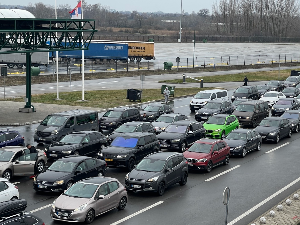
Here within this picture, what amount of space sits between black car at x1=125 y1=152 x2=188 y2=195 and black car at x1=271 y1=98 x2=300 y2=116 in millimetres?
21928

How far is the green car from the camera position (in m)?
36.7

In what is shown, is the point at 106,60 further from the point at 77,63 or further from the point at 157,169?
the point at 157,169

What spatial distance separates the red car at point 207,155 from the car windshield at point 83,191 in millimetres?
8107

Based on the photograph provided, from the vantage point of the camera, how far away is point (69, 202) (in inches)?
791

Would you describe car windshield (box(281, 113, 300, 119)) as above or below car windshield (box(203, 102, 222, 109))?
below

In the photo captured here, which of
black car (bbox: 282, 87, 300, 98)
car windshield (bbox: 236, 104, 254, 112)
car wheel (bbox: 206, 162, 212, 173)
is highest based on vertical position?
black car (bbox: 282, 87, 300, 98)

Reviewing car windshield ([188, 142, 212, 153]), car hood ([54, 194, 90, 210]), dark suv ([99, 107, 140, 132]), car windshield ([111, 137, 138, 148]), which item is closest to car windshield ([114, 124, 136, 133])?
car windshield ([111, 137, 138, 148])

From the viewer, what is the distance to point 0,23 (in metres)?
42.2

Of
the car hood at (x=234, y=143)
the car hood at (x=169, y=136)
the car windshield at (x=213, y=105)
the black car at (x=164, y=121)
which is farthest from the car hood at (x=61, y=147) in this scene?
the car windshield at (x=213, y=105)

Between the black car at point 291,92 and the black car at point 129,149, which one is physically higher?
the black car at point 291,92

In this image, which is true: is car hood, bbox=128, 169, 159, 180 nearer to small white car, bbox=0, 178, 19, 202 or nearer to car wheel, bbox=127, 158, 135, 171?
car wheel, bbox=127, 158, 135, 171

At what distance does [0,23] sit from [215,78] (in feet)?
136

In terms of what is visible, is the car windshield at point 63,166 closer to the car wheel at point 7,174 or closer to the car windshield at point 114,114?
the car wheel at point 7,174

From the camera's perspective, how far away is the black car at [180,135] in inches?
1281
